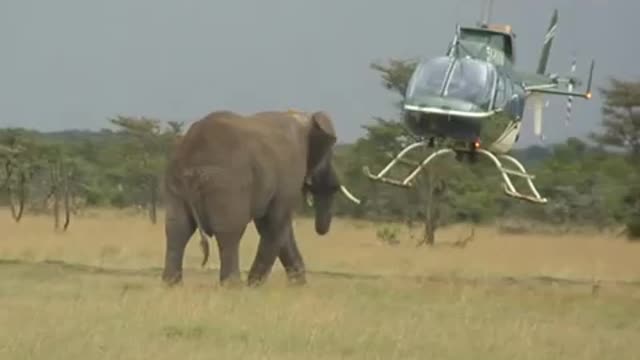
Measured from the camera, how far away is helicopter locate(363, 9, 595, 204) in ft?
73.2

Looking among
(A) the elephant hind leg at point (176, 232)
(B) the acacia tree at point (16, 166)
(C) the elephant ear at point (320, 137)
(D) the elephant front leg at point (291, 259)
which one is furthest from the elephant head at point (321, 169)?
(B) the acacia tree at point (16, 166)

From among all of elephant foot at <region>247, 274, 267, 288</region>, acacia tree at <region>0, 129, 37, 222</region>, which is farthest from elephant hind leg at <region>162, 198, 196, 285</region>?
acacia tree at <region>0, 129, 37, 222</region>

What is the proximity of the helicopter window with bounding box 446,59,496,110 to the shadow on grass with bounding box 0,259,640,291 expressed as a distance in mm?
2650

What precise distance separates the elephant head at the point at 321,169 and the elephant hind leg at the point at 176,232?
2.90 meters

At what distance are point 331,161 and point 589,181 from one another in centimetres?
3251

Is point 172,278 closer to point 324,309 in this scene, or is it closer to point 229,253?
point 229,253

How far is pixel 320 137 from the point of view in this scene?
67.1 ft

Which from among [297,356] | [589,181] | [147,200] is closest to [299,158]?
[297,356]

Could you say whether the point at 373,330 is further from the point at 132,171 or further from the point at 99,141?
the point at 99,141

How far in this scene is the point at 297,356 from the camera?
33.9 feet

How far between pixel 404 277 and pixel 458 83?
317cm

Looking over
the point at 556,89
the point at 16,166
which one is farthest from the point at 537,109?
the point at 16,166

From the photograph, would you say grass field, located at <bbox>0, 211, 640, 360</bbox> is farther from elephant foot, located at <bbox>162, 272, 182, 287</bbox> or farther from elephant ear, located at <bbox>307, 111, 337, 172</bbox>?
elephant ear, located at <bbox>307, 111, 337, 172</bbox>

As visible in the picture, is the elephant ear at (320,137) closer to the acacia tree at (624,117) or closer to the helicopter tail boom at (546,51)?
the helicopter tail boom at (546,51)
